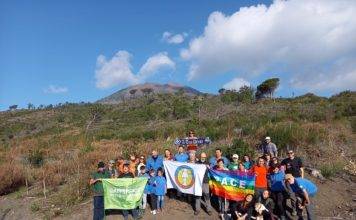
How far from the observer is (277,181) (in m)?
13.7

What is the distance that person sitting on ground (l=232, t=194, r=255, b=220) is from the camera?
1301 centimetres

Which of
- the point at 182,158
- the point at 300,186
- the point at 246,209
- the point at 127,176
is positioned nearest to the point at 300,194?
the point at 300,186

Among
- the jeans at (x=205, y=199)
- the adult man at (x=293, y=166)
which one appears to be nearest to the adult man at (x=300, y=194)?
the adult man at (x=293, y=166)

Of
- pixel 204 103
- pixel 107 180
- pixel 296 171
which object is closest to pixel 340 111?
pixel 296 171

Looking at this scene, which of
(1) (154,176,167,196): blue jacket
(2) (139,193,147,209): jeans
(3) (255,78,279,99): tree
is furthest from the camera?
(3) (255,78,279,99): tree

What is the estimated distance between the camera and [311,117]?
29.8m

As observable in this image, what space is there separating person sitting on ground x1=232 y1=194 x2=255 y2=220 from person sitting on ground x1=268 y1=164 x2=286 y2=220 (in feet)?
2.63

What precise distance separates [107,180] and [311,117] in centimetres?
1850

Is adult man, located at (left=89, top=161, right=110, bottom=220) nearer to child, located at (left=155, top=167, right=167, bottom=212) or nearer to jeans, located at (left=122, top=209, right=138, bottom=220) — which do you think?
jeans, located at (left=122, top=209, right=138, bottom=220)

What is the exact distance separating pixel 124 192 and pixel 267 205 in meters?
4.27

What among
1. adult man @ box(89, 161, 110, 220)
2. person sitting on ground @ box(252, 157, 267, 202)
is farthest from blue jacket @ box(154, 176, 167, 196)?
person sitting on ground @ box(252, 157, 267, 202)

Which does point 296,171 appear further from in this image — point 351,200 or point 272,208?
point 351,200

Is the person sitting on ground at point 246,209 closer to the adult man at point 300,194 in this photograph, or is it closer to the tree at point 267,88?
the adult man at point 300,194

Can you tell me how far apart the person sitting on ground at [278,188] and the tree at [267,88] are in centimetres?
4886
